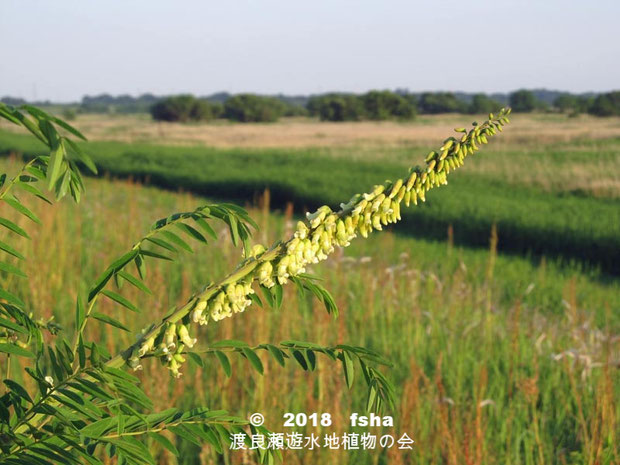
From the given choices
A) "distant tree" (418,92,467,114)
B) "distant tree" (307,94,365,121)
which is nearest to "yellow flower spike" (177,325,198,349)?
"distant tree" (307,94,365,121)

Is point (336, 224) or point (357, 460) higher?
point (336, 224)

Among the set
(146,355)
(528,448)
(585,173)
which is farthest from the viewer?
(585,173)

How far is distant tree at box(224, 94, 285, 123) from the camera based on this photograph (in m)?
87.9

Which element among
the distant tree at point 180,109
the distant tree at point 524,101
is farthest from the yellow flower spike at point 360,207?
the distant tree at point 180,109

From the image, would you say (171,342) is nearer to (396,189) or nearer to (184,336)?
(184,336)

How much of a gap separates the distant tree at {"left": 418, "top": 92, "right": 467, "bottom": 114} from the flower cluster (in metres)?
88.0

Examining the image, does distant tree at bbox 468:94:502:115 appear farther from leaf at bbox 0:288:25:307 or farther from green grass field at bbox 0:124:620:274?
leaf at bbox 0:288:25:307

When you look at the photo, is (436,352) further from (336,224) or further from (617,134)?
(617,134)

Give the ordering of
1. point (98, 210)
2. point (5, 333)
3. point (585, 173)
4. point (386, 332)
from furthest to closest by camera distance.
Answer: point (585, 173)
point (98, 210)
point (386, 332)
point (5, 333)

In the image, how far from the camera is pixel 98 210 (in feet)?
33.0

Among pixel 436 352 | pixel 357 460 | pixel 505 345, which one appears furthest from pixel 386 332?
pixel 357 460

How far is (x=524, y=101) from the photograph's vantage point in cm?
8550

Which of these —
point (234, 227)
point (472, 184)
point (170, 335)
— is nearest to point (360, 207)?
point (234, 227)

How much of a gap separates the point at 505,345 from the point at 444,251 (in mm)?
7093
